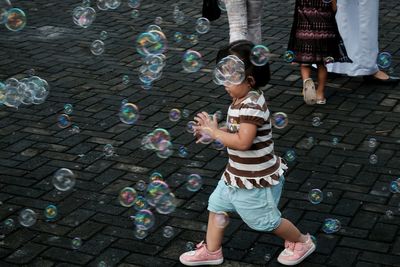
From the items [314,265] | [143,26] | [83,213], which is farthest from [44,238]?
[143,26]

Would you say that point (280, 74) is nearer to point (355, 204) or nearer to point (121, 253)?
point (355, 204)

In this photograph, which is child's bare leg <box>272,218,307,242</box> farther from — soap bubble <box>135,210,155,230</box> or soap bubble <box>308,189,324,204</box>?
soap bubble <box>135,210,155,230</box>

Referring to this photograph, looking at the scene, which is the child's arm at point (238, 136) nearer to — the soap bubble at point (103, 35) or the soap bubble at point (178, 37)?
the soap bubble at point (178, 37)

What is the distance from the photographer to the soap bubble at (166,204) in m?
4.80

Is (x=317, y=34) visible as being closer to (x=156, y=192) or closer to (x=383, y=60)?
(x=383, y=60)

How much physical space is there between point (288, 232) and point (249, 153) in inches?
24.0

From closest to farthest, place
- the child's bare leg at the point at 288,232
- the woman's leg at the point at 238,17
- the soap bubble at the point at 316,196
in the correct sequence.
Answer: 1. the child's bare leg at the point at 288,232
2. the soap bubble at the point at 316,196
3. the woman's leg at the point at 238,17

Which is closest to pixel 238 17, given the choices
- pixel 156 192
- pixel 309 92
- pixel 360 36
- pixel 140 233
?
pixel 309 92

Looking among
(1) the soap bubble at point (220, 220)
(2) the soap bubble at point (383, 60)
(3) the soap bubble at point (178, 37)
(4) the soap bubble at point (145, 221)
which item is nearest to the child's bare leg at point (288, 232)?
(1) the soap bubble at point (220, 220)

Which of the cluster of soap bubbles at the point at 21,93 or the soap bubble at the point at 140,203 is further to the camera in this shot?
the cluster of soap bubbles at the point at 21,93

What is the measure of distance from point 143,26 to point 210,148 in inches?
177

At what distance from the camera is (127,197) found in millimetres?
5164

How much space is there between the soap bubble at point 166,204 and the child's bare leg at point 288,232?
0.78m

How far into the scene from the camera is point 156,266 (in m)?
4.55
